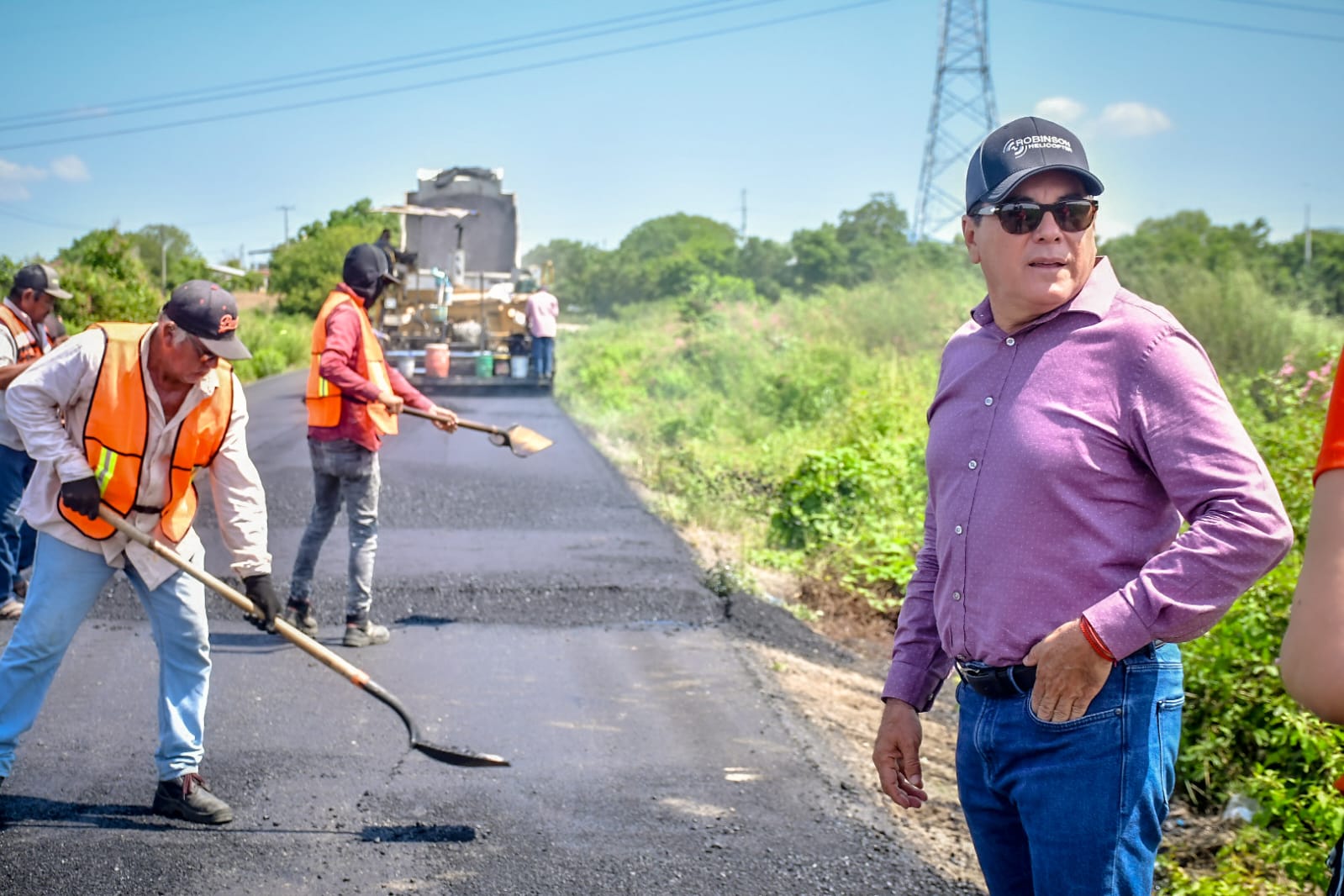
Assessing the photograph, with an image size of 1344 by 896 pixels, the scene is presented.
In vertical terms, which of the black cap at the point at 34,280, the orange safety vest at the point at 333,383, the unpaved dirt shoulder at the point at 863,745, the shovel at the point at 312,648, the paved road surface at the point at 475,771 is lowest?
the unpaved dirt shoulder at the point at 863,745

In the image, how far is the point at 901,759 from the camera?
2.75 m

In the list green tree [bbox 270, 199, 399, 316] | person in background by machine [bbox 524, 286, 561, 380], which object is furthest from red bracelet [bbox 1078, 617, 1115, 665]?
green tree [bbox 270, 199, 399, 316]

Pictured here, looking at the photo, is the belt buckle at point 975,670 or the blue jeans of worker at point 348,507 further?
the blue jeans of worker at point 348,507

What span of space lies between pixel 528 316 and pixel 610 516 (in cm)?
1189

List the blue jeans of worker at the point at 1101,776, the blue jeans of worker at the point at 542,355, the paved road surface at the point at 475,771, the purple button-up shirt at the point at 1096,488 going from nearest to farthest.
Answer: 1. the purple button-up shirt at the point at 1096,488
2. the blue jeans of worker at the point at 1101,776
3. the paved road surface at the point at 475,771
4. the blue jeans of worker at the point at 542,355

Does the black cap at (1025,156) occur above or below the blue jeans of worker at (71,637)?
above

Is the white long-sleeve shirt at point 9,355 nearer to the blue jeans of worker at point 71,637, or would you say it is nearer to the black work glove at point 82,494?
the blue jeans of worker at point 71,637

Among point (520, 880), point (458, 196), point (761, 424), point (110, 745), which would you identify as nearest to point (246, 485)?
point (110, 745)

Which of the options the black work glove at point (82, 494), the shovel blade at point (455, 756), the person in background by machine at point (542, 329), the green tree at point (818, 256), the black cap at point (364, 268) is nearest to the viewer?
the black work glove at point (82, 494)

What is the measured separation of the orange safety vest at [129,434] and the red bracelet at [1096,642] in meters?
3.30

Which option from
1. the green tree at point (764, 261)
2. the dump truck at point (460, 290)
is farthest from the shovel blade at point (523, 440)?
the green tree at point (764, 261)

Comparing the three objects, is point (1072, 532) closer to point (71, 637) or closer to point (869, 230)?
point (71, 637)

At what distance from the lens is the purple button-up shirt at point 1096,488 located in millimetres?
2152

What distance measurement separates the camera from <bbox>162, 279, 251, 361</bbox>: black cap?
4.34m
